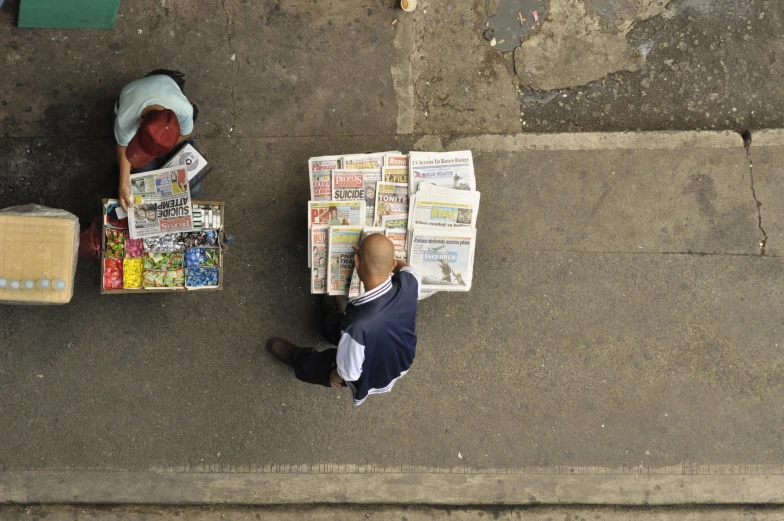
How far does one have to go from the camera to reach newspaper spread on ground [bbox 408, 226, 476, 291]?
3.46 metres

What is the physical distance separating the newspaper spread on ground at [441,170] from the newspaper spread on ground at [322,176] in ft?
1.69

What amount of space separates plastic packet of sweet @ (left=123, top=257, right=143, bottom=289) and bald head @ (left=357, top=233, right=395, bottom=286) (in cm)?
147

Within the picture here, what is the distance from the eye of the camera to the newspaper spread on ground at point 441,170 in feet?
11.6

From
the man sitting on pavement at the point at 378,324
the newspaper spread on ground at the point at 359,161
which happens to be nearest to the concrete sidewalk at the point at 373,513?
the man sitting on pavement at the point at 378,324

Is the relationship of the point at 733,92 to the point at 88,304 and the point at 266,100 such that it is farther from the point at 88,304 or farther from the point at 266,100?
the point at 88,304

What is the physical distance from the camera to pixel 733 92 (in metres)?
4.20

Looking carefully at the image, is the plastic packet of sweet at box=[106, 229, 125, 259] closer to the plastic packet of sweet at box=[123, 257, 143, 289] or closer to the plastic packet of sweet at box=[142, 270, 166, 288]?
the plastic packet of sweet at box=[123, 257, 143, 289]

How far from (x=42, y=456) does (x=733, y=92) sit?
588 cm

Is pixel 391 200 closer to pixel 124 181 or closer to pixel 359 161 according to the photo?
pixel 359 161

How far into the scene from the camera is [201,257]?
3.44 m

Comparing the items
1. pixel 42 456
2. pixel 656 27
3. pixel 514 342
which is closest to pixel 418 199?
pixel 514 342

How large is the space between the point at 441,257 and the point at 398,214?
15.8 inches

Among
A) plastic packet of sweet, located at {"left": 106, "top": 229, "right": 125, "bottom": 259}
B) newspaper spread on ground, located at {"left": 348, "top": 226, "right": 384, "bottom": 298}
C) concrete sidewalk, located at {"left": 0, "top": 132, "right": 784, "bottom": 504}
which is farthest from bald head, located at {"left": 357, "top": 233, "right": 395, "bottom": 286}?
plastic packet of sweet, located at {"left": 106, "top": 229, "right": 125, "bottom": 259}

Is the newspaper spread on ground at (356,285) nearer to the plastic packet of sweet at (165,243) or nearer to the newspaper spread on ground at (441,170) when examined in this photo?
the newspaper spread on ground at (441,170)
